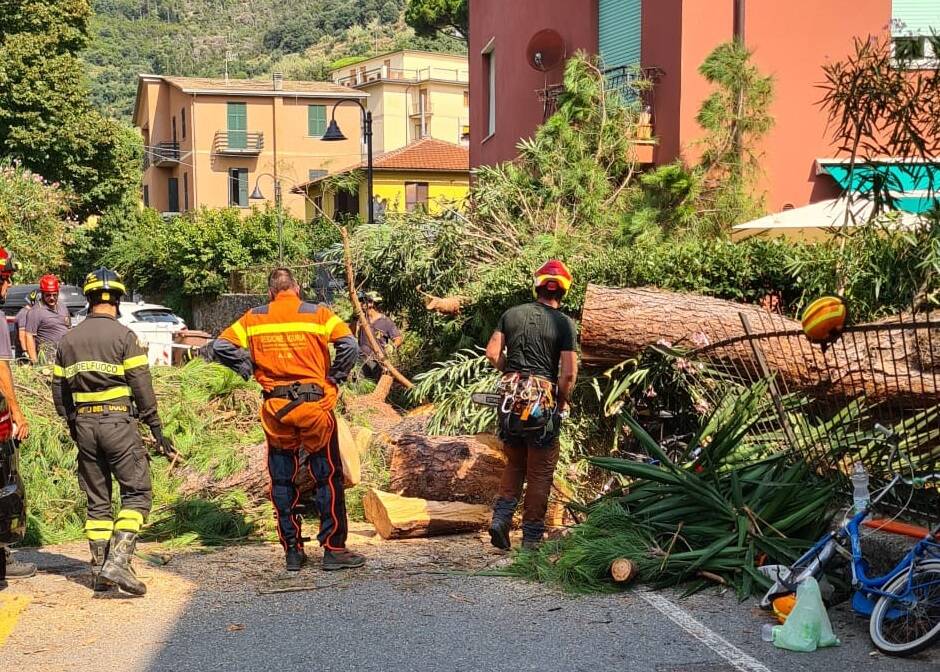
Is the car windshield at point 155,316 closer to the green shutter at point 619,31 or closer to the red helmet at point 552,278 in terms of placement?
the green shutter at point 619,31

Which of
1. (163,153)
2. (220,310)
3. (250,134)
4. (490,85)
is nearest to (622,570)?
(490,85)

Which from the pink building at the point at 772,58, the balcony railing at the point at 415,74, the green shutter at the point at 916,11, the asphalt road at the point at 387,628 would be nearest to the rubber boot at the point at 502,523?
the asphalt road at the point at 387,628

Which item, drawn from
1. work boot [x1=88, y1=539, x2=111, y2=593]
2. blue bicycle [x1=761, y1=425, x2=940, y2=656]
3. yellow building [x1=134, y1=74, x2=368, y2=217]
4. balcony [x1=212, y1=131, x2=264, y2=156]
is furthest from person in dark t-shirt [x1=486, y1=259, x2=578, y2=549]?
balcony [x1=212, y1=131, x2=264, y2=156]

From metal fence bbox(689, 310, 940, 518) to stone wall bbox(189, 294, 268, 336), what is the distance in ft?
71.4

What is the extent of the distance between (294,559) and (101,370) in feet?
5.32

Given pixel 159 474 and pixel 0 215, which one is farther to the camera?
pixel 0 215

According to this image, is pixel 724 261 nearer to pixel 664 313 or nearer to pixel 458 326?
pixel 664 313

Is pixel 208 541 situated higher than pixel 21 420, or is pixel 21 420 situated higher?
pixel 21 420

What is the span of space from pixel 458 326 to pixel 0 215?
52.3 ft

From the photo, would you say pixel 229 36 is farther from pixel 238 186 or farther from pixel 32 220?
pixel 32 220

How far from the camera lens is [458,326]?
11188 mm

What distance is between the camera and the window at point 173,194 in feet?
216

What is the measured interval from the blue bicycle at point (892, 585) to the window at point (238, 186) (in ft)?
190

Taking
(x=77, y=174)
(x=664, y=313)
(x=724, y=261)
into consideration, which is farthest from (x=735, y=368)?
(x=77, y=174)
